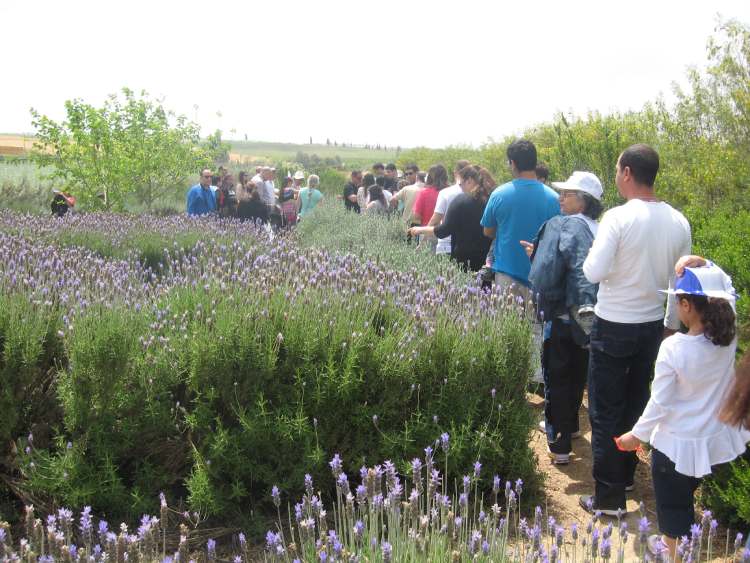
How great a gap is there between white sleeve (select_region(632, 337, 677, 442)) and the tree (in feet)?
45.0

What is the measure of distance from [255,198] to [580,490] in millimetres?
10059

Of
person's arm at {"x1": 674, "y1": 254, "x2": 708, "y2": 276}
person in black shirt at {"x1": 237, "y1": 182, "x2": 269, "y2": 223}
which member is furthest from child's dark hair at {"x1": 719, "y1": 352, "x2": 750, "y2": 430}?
person in black shirt at {"x1": 237, "y1": 182, "x2": 269, "y2": 223}

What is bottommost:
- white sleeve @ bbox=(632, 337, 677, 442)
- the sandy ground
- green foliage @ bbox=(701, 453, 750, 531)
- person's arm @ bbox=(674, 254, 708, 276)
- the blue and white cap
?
the sandy ground

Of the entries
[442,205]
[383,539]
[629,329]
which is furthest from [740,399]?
[442,205]

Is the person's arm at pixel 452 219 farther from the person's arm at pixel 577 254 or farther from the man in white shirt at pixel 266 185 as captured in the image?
the man in white shirt at pixel 266 185

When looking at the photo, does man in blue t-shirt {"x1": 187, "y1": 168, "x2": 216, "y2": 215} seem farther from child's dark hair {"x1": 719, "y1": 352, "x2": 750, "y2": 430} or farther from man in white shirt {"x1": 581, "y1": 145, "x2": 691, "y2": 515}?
child's dark hair {"x1": 719, "y1": 352, "x2": 750, "y2": 430}

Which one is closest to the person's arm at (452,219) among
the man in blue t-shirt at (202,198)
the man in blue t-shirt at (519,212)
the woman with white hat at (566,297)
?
the man in blue t-shirt at (519,212)

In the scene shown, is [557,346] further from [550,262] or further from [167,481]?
[167,481]

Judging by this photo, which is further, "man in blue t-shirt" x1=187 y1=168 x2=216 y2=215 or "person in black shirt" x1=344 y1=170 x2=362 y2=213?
"person in black shirt" x1=344 y1=170 x2=362 y2=213

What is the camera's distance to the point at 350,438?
4.17 metres

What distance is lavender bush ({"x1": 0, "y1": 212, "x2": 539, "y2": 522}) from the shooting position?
3816mm

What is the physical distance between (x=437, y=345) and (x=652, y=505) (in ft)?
5.45

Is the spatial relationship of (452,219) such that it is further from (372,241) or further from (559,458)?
A: (559,458)

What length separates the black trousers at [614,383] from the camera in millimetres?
4227
